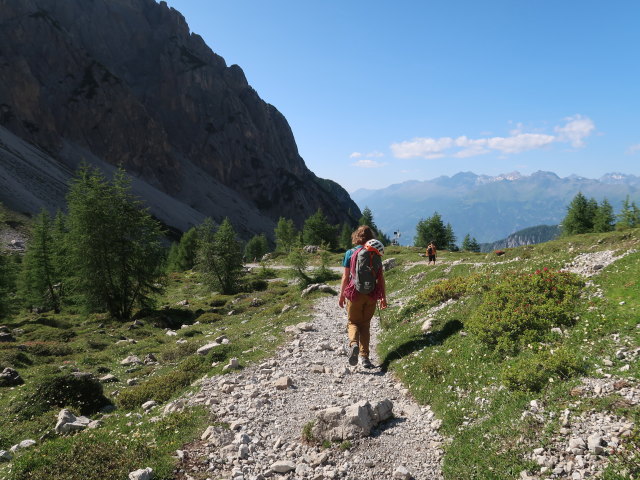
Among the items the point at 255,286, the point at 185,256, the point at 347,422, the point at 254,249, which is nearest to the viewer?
the point at 347,422

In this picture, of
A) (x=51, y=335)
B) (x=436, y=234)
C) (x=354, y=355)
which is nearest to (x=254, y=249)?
(x=436, y=234)

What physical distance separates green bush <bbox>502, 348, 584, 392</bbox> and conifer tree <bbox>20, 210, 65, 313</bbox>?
4654 centimetres

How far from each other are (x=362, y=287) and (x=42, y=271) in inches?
1821

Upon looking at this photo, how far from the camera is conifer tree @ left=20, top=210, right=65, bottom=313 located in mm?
41938

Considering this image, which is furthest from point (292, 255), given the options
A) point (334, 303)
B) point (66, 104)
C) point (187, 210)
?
point (66, 104)

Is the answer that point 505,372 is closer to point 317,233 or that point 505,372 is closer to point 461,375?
point 461,375

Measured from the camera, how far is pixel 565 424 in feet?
20.1

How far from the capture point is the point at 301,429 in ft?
26.8

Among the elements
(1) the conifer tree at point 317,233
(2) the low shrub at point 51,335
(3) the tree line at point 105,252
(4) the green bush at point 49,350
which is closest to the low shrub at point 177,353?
(4) the green bush at point 49,350

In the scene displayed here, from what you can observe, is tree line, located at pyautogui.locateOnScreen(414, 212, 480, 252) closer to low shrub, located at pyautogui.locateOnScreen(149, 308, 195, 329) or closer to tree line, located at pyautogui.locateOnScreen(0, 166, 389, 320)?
tree line, located at pyautogui.locateOnScreen(0, 166, 389, 320)

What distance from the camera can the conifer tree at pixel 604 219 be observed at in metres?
68.7

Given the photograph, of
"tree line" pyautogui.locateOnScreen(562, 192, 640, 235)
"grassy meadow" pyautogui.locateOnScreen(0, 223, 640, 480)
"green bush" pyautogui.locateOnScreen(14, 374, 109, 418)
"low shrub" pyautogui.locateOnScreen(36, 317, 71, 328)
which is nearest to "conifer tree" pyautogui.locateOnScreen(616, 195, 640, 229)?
"tree line" pyautogui.locateOnScreen(562, 192, 640, 235)

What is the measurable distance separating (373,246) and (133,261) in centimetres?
2831

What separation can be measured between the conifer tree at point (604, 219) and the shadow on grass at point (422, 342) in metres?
74.7
